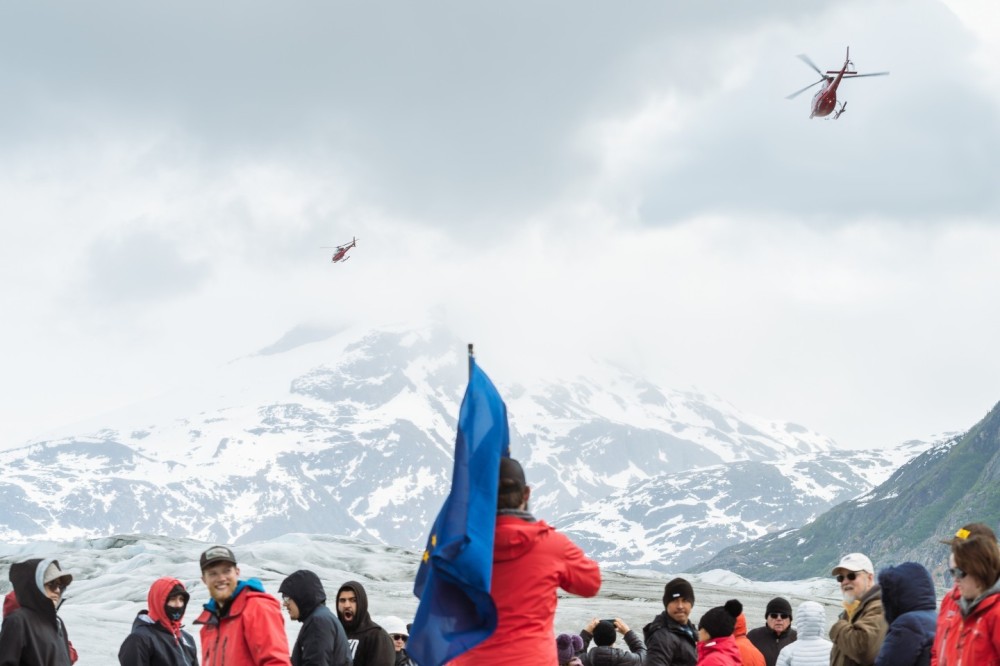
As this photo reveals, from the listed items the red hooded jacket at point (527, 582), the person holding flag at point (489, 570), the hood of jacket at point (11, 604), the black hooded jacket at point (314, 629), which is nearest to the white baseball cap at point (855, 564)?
the person holding flag at point (489, 570)

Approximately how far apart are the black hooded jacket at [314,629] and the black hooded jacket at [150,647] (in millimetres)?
1308

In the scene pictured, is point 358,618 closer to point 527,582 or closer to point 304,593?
point 304,593

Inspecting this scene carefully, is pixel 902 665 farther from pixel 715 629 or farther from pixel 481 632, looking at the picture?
pixel 481 632

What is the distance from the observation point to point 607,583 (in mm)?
85000

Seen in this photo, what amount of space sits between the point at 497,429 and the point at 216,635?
3.27 meters

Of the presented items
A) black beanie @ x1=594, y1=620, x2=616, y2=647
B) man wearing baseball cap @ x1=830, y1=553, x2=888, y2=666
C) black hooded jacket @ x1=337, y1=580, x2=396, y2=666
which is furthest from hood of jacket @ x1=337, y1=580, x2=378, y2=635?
man wearing baseball cap @ x1=830, y1=553, x2=888, y2=666

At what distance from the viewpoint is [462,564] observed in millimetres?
8555

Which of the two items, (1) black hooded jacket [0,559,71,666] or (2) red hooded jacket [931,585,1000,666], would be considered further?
(1) black hooded jacket [0,559,71,666]

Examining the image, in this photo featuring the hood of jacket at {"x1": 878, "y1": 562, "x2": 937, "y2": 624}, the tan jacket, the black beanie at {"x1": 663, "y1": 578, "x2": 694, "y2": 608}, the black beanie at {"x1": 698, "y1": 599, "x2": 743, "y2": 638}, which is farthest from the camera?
the black beanie at {"x1": 663, "y1": 578, "x2": 694, "y2": 608}

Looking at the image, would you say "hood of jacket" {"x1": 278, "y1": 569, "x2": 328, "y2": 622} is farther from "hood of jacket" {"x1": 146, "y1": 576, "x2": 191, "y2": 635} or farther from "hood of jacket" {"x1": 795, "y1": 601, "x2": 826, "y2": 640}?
"hood of jacket" {"x1": 795, "y1": 601, "x2": 826, "y2": 640}

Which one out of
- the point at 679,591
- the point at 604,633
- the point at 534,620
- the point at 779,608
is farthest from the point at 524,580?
the point at 779,608

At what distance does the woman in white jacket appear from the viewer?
526 inches

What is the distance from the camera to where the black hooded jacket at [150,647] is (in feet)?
42.2

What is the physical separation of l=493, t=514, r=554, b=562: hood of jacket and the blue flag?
0.77 feet
